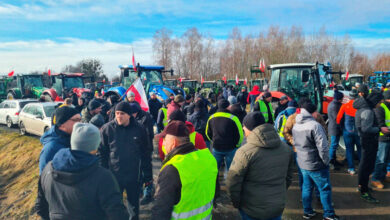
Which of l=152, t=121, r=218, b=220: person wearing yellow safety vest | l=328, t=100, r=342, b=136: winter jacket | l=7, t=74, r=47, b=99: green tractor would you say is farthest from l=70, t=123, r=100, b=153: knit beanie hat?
l=7, t=74, r=47, b=99: green tractor

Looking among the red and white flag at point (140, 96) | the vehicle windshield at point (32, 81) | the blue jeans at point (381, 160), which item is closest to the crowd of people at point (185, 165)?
the blue jeans at point (381, 160)

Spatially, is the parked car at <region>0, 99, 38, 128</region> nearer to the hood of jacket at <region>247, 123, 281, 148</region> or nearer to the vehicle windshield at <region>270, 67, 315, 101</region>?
the vehicle windshield at <region>270, 67, 315, 101</region>

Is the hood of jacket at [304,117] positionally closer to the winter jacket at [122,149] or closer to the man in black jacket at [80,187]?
the winter jacket at [122,149]

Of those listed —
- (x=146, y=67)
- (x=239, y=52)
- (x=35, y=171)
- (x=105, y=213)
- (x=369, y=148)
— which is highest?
(x=239, y=52)

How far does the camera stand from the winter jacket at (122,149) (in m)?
3.30

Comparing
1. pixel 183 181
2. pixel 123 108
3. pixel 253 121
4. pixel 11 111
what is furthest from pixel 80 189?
pixel 11 111

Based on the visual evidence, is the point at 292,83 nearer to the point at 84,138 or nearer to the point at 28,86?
the point at 84,138

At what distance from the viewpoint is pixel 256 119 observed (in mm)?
2695

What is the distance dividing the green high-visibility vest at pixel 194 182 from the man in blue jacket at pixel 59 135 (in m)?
1.26

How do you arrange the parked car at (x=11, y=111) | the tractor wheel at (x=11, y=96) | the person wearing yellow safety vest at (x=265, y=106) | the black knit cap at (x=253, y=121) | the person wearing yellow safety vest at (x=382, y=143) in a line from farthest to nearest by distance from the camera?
1. the tractor wheel at (x=11, y=96)
2. the parked car at (x=11, y=111)
3. the person wearing yellow safety vest at (x=265, y=106)
4. the person wearing yellow safety vest at (x=382, y=143)
5. the black knit cap at (x=253, y=121)

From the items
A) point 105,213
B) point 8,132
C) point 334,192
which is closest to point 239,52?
point 8,132

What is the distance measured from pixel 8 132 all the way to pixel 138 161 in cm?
1054

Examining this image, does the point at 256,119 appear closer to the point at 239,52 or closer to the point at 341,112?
the point at 341,112

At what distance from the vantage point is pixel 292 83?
362 inches
